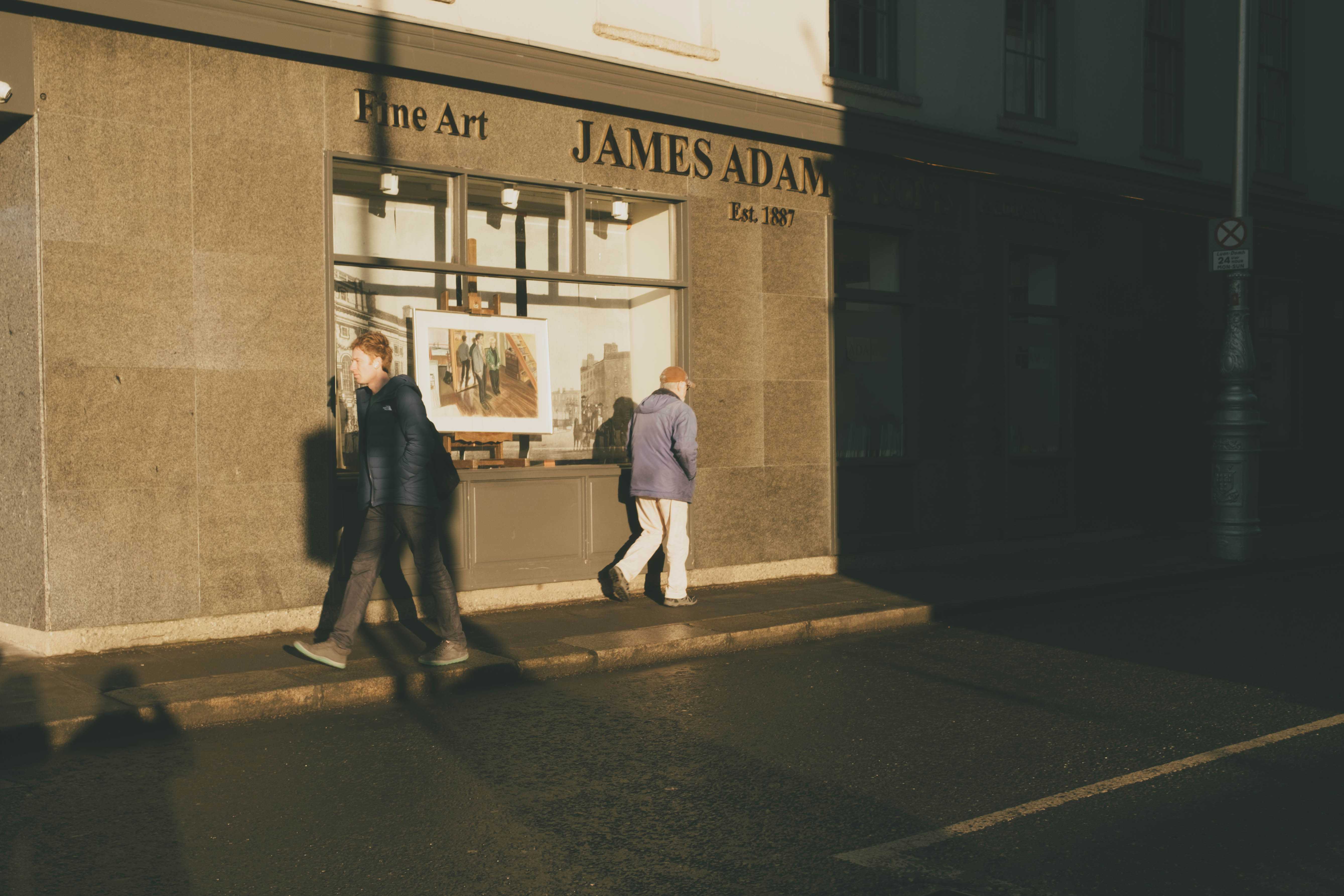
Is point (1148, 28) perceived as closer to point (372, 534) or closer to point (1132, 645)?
point (1132, 645)

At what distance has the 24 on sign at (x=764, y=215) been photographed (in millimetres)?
11523

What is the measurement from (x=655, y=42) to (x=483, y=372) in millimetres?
3381

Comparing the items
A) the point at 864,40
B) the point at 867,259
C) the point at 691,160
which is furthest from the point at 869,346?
the point at 864,40

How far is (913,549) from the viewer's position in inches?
511

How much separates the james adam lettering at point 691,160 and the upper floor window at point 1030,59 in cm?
342

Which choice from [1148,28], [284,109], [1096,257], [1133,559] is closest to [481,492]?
[284,109]

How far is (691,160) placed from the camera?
11.3 m

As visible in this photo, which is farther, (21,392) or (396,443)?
(21,392)

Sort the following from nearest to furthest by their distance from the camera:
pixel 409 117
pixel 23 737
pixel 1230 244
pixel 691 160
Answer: pixel 23 737, pixel 409 117, pixel 691 160, pixel 1230 244

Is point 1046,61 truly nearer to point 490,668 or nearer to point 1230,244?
point 1230,244

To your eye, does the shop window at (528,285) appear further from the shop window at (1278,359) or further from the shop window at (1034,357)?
the shop window at (1278,359)

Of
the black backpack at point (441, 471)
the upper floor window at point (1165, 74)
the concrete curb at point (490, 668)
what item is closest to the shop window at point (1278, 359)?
the upper floor window at point (1165, 74)

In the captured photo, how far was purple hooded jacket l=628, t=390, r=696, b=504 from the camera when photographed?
33.1 ft

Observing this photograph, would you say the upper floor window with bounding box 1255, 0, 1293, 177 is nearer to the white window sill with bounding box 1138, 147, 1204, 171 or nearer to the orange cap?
the white window sill with bounding box 1138, 147, 1204, 171
